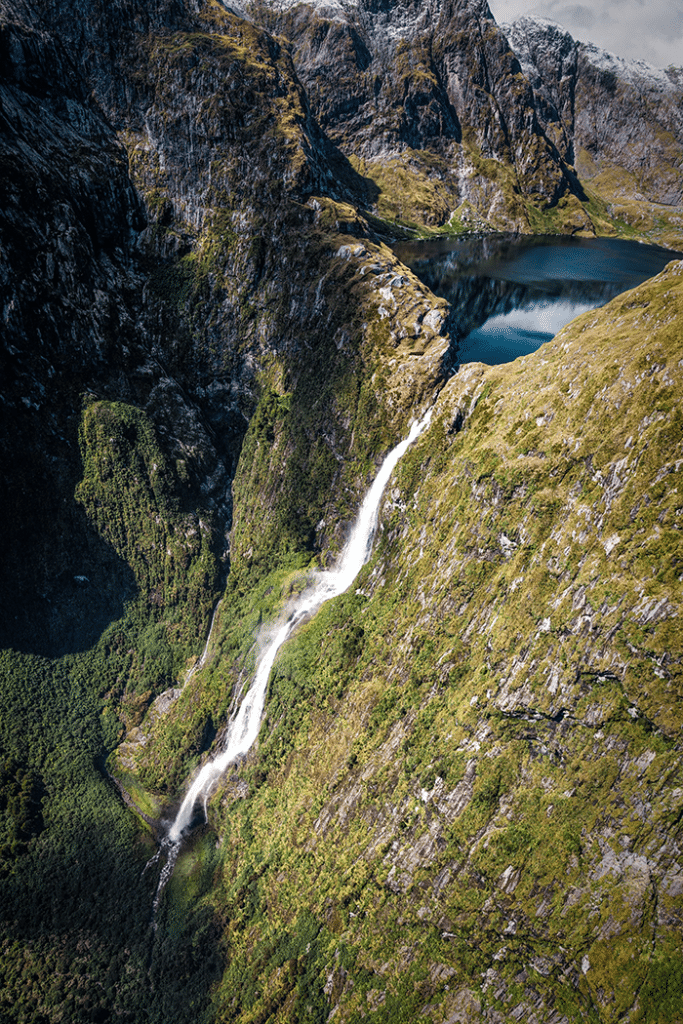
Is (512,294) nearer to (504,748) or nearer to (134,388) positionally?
(134,388)

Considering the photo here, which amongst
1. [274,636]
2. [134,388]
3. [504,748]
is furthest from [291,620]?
[134,388]

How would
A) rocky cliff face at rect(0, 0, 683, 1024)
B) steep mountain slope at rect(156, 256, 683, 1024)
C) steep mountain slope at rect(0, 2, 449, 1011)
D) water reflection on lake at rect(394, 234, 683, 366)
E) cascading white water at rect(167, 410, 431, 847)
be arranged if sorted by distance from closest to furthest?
steep mountain slope at rect(156, 256, 683, 1024)
rocky cliff face at rect(0, 0, 683, 1024)
steep mountain slope at rect(0, 2, 449, 1011)
cascading white water at rect(167, 410, 431, 847)
water reflection on lake at rect(394, 234, 683, 366)

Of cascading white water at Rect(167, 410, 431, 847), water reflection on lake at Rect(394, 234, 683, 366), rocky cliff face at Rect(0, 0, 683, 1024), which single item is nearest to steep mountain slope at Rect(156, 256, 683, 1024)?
rocky cliff face at Rect(0, 0, 683, 1024)

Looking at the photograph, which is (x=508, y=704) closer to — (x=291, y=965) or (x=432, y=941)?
(x=432, y=941)

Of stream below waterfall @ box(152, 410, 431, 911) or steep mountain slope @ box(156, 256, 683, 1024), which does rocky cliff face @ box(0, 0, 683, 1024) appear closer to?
steep mountain slope @ box(156, 256, 683, 1024)

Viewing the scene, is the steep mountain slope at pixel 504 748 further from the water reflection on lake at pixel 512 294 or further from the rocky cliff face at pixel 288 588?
the water reflection on lake at pixel 512 294

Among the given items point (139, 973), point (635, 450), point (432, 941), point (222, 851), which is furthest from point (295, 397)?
point (139, 973)
